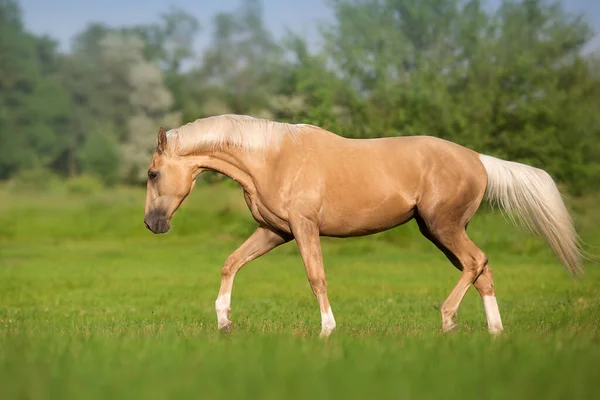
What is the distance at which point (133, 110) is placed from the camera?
273 ft

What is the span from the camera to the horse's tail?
9.80m

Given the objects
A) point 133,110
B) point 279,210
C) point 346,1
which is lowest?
point 279,210

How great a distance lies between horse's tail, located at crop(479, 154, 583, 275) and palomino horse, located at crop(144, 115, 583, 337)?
11 mm

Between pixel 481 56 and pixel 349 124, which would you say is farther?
pixel 481 56

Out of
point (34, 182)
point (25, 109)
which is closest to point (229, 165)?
point (34, 182)

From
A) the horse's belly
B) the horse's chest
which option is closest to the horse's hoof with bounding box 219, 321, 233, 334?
the horse's chest

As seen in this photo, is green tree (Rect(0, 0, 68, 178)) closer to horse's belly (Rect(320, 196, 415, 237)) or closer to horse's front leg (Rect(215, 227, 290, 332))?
horse's front leg (Rect(215, 227, 290, 332))

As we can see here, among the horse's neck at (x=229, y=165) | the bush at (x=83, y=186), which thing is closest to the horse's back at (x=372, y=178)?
the horse's neck at (x=229, y=165)

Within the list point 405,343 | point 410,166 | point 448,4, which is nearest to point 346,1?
point 448,4

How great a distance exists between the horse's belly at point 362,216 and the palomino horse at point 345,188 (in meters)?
0.01

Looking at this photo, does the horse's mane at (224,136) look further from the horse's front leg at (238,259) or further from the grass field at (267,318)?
the grass field at (267,318)

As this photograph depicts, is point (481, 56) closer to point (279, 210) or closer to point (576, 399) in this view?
point (279, 210)

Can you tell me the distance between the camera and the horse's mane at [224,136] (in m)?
9.55

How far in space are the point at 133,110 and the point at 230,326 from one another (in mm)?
75586
